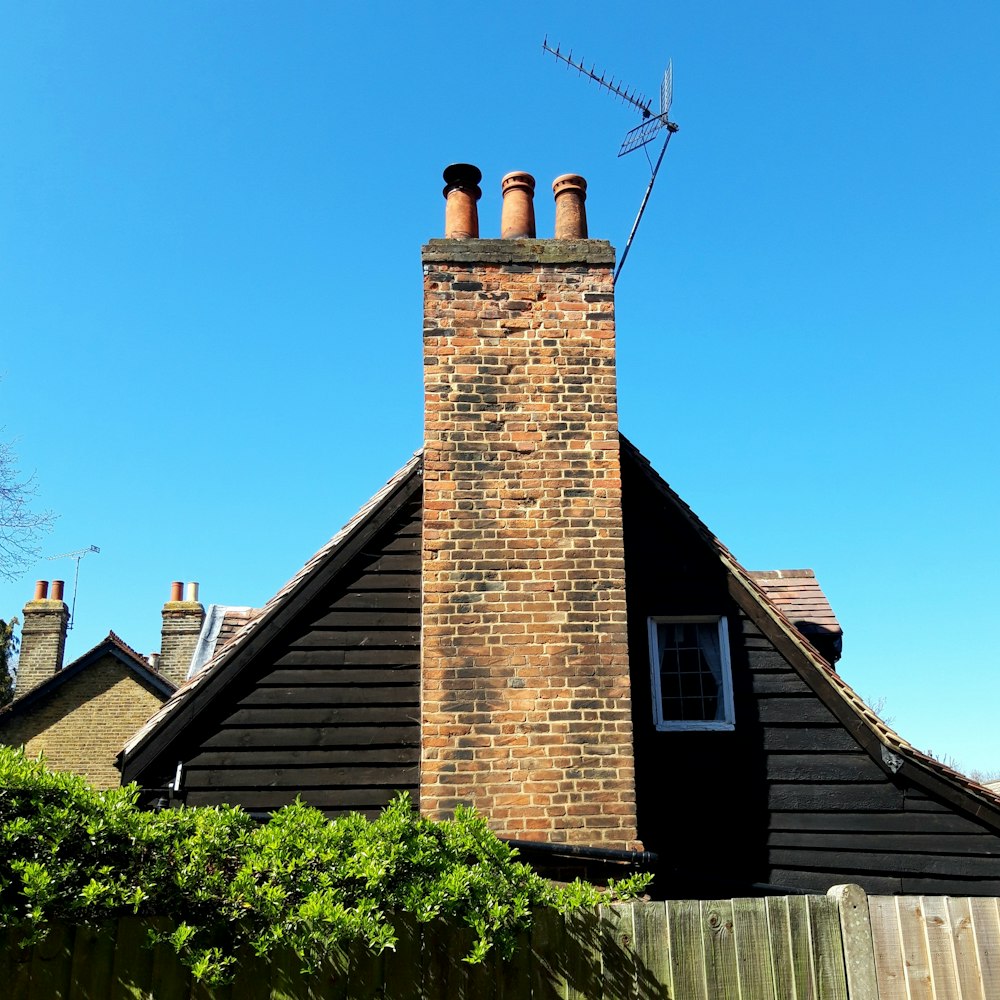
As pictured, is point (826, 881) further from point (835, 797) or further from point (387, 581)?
point (387, 581)

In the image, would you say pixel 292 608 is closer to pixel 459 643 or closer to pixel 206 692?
pixel 206 692

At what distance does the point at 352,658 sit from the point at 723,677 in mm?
3310

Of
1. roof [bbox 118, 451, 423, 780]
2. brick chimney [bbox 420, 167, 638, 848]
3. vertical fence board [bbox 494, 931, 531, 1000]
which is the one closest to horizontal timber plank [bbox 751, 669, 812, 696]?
brick chimney [bbox 420, 167, 638, 848]

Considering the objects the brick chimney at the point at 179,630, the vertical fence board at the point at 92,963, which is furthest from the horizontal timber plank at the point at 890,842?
the brick chimney at the point at 179,630

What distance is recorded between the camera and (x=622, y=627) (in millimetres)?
7406

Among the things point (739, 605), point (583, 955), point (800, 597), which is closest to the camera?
point (583, 955)

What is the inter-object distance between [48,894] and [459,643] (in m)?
3.83

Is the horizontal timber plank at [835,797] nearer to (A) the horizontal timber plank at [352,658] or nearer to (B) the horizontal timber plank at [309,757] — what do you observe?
(B) the horizontal timber plank at [309,757]

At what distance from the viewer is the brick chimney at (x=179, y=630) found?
2367cm

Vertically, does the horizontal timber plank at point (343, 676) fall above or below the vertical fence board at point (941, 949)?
above

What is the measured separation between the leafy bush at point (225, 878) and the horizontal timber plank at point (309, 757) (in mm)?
3483

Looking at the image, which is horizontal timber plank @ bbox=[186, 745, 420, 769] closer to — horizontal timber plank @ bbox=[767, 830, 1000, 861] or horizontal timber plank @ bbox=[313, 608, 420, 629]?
horizontal timber plank @ bbox=[313, 608, 420, 629]

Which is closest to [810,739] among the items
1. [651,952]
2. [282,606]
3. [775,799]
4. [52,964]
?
[775,799]

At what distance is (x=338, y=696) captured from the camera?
8.19m
